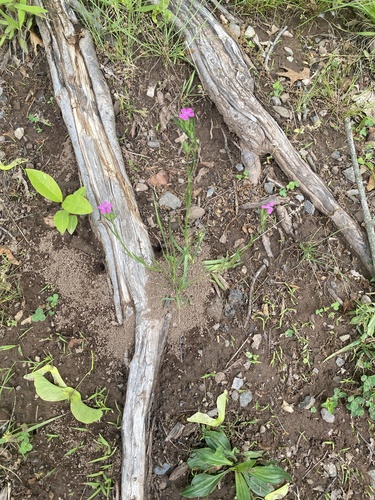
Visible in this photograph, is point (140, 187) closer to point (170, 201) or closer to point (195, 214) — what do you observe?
point (170, 201)

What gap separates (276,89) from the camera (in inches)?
101

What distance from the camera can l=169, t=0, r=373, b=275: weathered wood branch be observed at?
7.81 ft

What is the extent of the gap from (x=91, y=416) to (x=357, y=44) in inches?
109

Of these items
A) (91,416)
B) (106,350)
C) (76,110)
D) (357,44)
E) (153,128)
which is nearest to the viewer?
(91,416)

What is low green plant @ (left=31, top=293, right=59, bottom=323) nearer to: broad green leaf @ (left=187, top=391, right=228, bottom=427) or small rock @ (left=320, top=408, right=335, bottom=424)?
broad green leaf @ (left=187, top=391, right=228, bottom=427)

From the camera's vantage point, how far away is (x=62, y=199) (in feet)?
7.48

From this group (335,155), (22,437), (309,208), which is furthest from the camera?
(335,155)

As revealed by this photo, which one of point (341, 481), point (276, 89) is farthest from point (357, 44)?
point (341, 481)

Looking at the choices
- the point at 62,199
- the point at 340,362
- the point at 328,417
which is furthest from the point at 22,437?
the point at 340,362

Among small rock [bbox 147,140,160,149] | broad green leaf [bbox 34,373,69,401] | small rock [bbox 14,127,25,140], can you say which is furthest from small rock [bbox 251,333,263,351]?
small rock [bbox 14,127,25,140]

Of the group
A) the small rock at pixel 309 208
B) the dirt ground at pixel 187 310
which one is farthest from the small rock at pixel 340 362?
the small rock at pixel 309 208

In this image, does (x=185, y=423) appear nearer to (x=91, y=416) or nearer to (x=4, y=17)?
(x=91, y=416)

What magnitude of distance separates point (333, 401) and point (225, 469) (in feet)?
2.12

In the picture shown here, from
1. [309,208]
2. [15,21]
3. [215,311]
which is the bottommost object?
[215,311]
